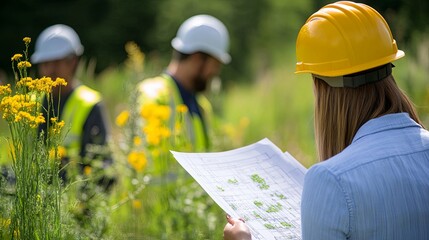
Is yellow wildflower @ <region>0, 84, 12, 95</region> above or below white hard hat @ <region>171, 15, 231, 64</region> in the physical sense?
below

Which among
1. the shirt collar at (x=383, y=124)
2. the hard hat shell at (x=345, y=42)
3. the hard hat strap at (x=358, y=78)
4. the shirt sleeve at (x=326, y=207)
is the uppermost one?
the hard hat shell at (x=345, y=42)

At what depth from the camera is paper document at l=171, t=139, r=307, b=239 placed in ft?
7.93

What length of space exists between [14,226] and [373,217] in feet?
3.58

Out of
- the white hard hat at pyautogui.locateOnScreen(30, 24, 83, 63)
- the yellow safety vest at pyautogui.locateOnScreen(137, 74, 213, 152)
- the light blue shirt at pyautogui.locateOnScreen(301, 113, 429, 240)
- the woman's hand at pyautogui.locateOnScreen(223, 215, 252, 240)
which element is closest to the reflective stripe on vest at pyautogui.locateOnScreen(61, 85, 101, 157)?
the yellow safety vest at pyautogui.locateOnScreen(137, 74, 213, 152)

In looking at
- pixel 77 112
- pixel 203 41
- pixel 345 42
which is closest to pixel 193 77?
pixel 203 41

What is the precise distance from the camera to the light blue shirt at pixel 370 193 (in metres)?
2.14

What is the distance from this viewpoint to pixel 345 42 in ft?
7.74

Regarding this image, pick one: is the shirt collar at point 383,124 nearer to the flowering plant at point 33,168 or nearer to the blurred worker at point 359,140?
the blurred worker at point 359,140

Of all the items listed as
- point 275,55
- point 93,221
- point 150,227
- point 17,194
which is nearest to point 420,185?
point 17,194

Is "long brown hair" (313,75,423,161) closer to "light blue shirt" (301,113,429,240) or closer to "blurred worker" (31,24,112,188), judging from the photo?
"light blue shirt" (301,113,429,240)

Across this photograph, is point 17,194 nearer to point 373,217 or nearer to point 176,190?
point 373,217

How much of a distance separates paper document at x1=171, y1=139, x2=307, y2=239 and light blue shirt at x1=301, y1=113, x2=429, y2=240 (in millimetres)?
252

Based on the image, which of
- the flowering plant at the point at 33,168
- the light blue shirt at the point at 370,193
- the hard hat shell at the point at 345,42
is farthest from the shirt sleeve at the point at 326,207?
the flowering plant at the point at 33,168

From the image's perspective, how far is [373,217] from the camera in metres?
2.17
